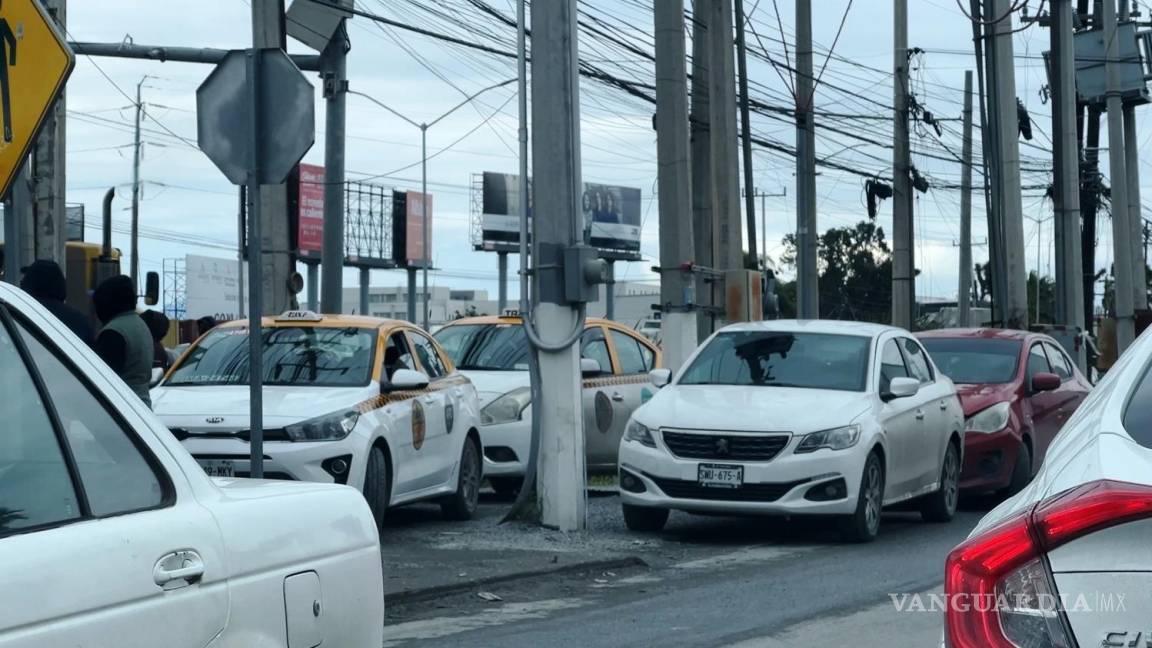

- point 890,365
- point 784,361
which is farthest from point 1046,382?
point 784,361

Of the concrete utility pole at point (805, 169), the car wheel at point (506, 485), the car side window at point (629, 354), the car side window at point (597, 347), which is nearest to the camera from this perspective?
the car wheel at point (506, 485)

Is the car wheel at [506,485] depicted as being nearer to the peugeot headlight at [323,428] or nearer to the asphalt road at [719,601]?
the asphalt road at [719,601]

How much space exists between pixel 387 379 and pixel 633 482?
6.48 ft

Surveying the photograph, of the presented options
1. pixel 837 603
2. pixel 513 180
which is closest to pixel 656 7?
pixel 837 603

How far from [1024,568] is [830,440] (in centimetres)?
Answer: 871

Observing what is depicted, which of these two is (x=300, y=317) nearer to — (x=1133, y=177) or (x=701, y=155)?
(x=701, y=155)

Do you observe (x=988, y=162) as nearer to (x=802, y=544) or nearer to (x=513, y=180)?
(x=802, y=544)

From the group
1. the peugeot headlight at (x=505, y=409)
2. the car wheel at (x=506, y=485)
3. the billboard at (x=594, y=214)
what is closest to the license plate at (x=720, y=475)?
the peugeot headlight at (x=505, y=409)

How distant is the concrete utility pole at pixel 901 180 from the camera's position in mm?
34531

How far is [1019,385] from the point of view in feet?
51.0

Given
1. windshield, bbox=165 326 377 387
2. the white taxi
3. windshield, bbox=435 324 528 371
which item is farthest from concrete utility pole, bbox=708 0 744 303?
windshield, bbox=165 326 377 387

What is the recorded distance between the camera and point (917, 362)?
46.0ft

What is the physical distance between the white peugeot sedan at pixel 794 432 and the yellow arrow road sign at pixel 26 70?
242 inches

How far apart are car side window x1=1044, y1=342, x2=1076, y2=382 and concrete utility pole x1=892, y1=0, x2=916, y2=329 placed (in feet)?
57.1
